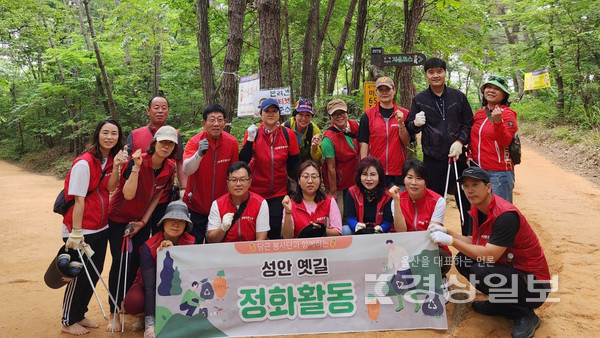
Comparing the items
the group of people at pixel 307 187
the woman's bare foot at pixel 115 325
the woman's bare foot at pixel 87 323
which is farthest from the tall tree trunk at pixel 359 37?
the woman's bare foot at pixel 87 323

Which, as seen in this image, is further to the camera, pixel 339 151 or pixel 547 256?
pixel 547 256

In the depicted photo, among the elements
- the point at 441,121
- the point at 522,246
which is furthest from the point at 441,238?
the point at 441,121

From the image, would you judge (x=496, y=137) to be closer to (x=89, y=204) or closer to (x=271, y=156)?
(x=271, y=156)

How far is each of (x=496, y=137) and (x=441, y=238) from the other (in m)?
1.34

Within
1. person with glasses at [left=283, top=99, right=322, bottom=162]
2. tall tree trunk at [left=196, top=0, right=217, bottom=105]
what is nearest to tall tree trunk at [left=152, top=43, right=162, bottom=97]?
tall tree trunk at [left=196, top=0, right=217, bottom=105]

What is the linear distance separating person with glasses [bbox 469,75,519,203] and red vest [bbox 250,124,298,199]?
200cm

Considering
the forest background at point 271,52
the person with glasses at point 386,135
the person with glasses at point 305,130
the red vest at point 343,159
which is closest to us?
the person with glasses at point 386,135

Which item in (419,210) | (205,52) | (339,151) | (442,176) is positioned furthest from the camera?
(205,52)

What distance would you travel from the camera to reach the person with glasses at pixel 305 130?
186 inches

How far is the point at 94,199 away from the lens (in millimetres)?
3562

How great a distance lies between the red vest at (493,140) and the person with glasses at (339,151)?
1345mm

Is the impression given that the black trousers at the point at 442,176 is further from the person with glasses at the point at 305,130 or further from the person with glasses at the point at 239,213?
the person with glasses at the point at 239,213

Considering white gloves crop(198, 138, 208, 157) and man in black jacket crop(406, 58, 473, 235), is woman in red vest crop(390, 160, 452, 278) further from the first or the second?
white gloves crop(198, 138, 208, 157)

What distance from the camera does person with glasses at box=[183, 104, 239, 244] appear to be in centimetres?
412
